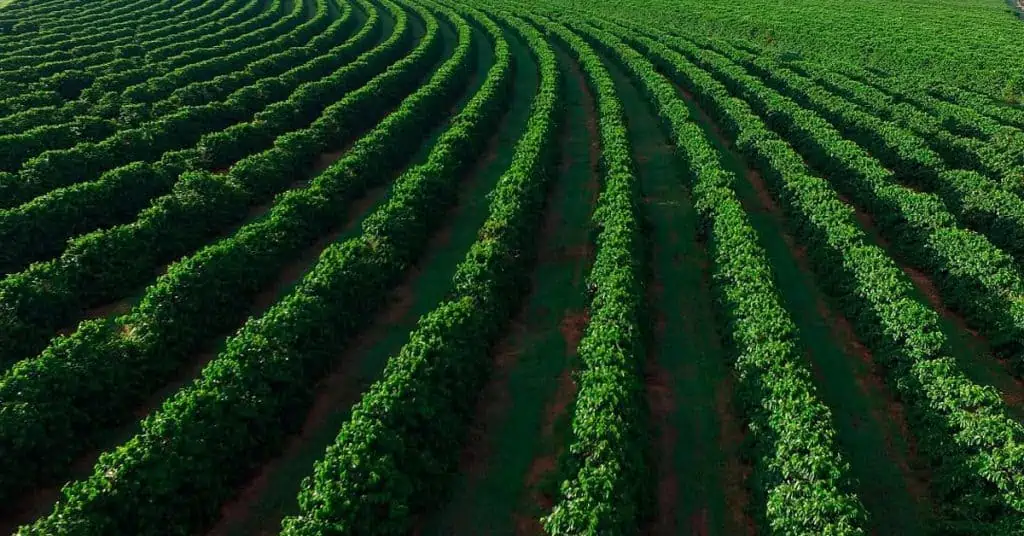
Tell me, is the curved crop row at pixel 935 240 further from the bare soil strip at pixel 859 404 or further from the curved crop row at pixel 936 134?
the curved crop row at pixel 936 134

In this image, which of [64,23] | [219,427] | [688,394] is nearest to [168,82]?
[64,23]

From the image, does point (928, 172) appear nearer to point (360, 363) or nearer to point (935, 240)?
point (935, 240)

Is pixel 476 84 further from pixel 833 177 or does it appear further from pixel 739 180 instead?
pixel 833 177

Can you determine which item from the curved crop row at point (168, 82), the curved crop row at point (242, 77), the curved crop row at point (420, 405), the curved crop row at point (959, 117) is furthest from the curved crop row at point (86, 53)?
the curved crop row at point (959, 117)

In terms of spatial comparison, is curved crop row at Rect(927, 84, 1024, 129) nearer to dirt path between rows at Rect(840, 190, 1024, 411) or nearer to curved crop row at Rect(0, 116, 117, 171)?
dirt path between rows at Rect(840, 190, 1024, 411)

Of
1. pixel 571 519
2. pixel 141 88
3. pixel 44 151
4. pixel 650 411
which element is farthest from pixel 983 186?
pixel 141 88

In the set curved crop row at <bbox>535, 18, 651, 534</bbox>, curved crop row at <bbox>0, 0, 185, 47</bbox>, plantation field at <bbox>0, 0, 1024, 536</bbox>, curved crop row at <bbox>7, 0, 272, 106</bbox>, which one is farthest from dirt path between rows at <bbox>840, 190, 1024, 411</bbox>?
curved crop row at <bbox>0, 0, 185, 47</bbox>

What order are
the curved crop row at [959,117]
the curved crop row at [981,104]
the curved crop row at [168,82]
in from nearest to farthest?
the curved crop row at [168,82]
the curved crop row at [959,117]
the curved crop row at [981,104]
